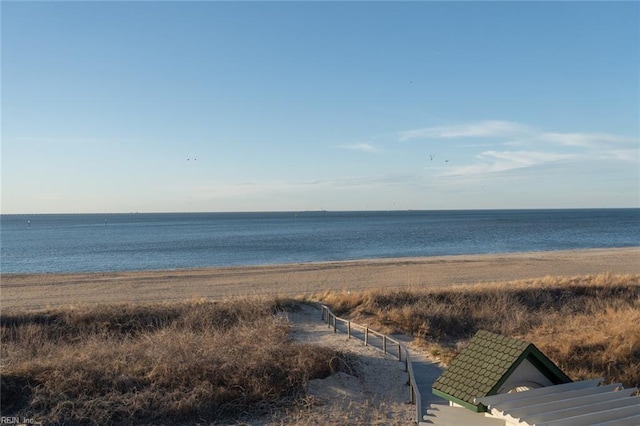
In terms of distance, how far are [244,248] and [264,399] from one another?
194 feet

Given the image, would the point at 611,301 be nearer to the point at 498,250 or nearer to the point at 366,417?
the point at 366,417

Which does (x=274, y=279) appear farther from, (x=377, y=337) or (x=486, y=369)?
(x=486, y=369)

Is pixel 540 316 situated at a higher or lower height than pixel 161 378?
lower

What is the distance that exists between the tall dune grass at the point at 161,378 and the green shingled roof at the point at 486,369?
6.05 m

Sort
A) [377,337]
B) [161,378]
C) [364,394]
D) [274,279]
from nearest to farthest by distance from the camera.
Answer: [161,378], [364,394], [377,337], [274,279]

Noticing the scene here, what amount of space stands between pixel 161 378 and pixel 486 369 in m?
8.09

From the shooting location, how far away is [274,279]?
36156 millimetres

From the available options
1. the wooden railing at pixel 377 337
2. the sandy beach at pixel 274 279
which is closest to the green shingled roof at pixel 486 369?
the wooden railing at pixel 377 337

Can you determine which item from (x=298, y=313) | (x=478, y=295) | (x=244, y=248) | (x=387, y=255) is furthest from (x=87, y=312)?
(x=244, y=248)

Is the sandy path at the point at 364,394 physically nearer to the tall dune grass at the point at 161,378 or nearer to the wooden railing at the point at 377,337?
the wooden railing at the point at 377,337

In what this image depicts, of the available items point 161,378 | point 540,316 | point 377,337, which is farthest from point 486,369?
point 540,316

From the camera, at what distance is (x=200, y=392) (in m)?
11.4

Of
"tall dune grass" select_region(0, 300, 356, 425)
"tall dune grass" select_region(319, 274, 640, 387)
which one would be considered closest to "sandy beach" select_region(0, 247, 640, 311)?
"tall dune grass" select_region(319, 274, 640, 387)

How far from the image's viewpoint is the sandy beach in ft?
98.1
